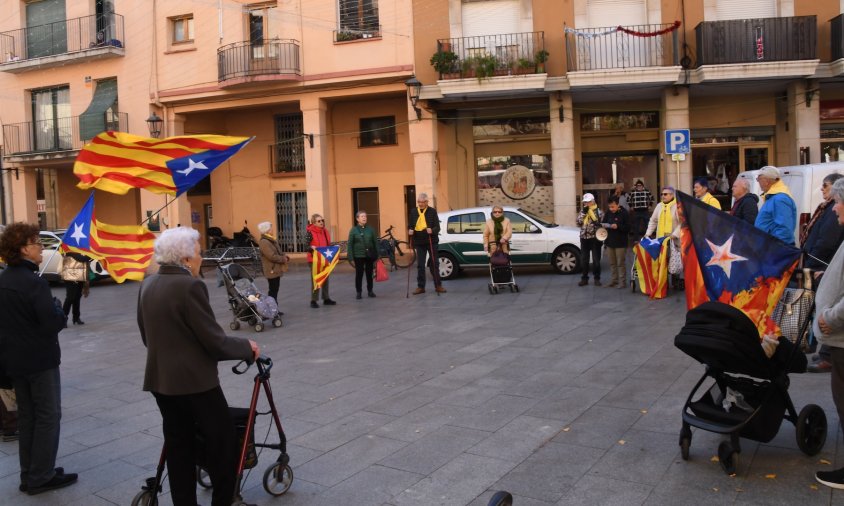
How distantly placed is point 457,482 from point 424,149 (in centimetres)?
1628

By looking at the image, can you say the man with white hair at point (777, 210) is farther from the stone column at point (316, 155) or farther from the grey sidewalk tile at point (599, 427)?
the stone column at point (316, 155)

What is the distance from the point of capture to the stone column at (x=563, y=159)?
19.5 m

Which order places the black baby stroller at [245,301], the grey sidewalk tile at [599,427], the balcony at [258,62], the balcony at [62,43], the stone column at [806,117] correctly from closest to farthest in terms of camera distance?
the grey sidewalk tile at [599,427] → the black baby stroller at [245,301] → the stone column at [806,117] → the balcony at [258,62] → the balcony at [62,43]

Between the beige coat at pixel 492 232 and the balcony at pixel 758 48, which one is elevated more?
the balcony at pixel 758 48

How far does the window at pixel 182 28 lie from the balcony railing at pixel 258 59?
2.03 meters

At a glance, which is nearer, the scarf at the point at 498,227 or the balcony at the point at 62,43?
the scarf at the point at 498,227

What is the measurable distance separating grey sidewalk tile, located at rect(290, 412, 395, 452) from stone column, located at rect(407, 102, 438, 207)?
1441 cm

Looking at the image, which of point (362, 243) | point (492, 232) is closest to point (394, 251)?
point (362, 243)

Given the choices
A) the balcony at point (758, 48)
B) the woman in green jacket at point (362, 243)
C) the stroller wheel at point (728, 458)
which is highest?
the balcony at point (758, 48)

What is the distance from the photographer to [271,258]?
12148 millimetres

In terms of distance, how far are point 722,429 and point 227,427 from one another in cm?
315

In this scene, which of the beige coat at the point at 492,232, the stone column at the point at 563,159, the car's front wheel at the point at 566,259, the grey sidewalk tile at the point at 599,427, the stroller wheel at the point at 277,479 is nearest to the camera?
the stroller wheel at the point at 277,479

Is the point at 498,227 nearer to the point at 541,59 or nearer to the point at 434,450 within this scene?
the point at 541,59

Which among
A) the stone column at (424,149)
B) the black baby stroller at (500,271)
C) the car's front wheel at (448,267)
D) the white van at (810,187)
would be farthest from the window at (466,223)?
the white van at (810,187)
